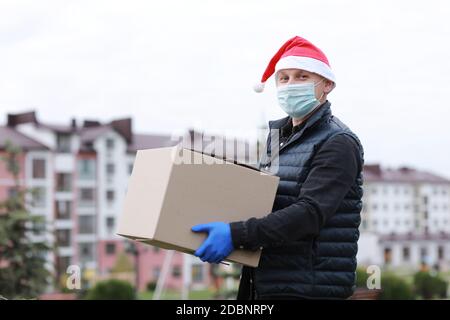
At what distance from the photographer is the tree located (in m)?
20.3

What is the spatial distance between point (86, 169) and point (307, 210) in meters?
50.4

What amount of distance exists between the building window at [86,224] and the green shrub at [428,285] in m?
25.9

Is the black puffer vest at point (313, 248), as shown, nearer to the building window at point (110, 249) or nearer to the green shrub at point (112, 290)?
the green shrub at point (112, 290)

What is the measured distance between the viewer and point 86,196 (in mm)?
51312

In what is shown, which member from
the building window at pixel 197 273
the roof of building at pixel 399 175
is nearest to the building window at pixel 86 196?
the building window at pixel 197 273

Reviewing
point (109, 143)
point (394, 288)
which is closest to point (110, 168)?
point (109, 143)

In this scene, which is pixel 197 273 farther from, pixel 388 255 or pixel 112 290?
pixel 112 290

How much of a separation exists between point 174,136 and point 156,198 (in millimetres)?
986

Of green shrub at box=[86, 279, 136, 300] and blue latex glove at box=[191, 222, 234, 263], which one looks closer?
blue latex glove at box=[191, 222, 234, 263]

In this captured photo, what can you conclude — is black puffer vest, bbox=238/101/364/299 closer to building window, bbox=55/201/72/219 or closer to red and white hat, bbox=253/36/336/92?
red and white hat, bbox=253/36/336/92

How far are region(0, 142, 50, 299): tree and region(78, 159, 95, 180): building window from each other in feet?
98.1

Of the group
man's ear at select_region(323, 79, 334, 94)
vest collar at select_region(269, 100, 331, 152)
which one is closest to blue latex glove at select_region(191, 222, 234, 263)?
vest collar at select_region(269, 100, 331, 152)
